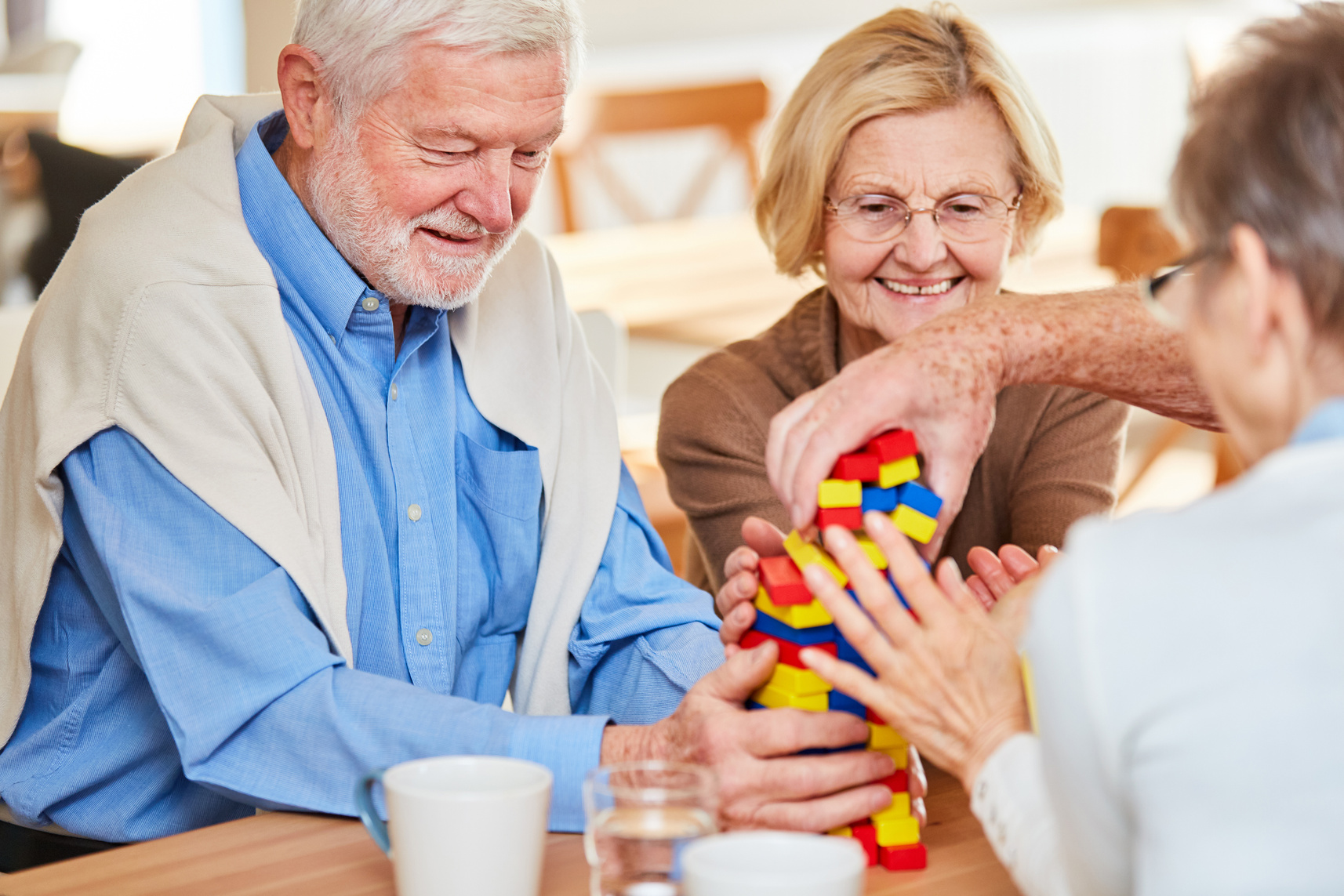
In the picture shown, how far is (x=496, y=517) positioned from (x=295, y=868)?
589 mm

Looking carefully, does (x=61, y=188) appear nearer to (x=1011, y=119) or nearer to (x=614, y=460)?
(x=614, y=460)

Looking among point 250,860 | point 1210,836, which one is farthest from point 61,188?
point 1210,836

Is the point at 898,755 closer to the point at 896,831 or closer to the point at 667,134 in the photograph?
the point at 896,831

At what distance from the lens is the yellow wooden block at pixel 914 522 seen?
1.10 meters

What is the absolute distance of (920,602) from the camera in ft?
3.25

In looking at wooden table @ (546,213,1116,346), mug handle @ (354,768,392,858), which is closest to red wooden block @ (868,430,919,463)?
mug handle @ (354,768,392,858)

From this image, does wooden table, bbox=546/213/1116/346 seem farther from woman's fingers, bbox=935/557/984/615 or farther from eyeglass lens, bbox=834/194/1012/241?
woman's fingers, bbox=935/557/984/615

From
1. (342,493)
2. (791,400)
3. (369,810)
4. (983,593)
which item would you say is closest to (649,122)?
(791,400)

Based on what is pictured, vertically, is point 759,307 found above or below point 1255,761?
below

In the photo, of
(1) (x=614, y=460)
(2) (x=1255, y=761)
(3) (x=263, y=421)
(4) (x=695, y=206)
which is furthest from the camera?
(4) (x=695, y=206)

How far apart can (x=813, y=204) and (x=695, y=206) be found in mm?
2940

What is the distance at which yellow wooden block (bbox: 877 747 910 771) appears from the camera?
1.10 m

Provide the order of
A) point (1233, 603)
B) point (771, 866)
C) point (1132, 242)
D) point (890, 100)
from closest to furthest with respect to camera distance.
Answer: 1. point (1233, 603)
2. point (771, 866)
3. point (890, 100)
4. point (1132, 242)

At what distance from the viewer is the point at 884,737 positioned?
1103 mm
